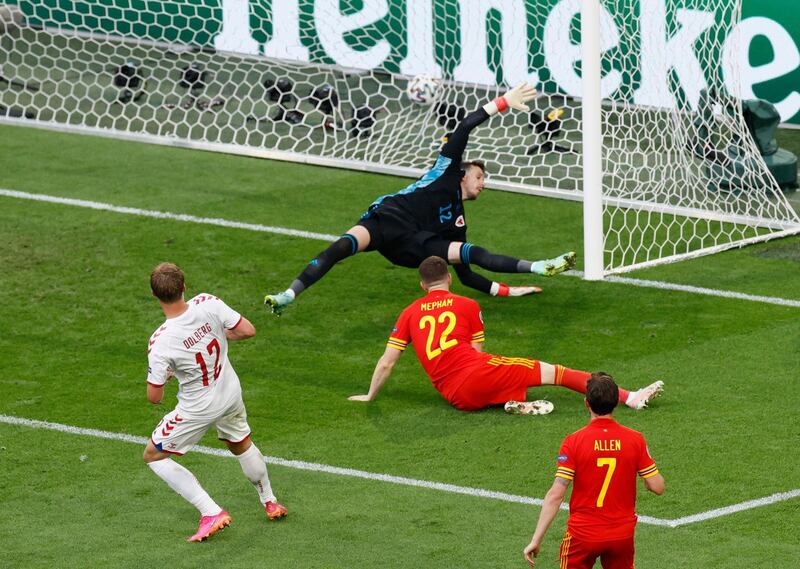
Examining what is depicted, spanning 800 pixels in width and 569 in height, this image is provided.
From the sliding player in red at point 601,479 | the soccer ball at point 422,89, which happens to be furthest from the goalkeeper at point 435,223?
the soccer ball at point 422,89

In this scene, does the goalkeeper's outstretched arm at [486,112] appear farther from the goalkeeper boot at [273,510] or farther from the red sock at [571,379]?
the goalkeeper boot at [273,510]

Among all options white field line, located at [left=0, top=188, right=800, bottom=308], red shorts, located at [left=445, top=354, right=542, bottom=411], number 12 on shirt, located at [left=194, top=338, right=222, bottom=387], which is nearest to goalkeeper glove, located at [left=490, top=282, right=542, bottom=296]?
white field line, located at [left=0, top=188, right=800, bottom=308]

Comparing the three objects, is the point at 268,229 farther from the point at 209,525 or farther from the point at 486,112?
the point at 209,525

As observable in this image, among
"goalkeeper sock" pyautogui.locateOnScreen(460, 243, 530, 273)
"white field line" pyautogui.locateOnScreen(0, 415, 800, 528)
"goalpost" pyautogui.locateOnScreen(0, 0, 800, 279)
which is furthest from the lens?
"goalpost" pyautogui.locateOnScreen(0, 0, 800, 279)

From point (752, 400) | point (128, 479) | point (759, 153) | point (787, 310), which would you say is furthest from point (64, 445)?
point (759, 153)

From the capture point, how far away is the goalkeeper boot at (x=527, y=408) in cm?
1022

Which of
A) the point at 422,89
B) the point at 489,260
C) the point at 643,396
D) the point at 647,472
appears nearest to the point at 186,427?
the point at 647,472

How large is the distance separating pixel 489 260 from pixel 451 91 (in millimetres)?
6491

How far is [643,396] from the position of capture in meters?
10.2

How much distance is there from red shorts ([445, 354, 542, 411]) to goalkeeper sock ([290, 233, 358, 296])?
1885 mm

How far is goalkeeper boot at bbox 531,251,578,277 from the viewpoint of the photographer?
1129 centimetres

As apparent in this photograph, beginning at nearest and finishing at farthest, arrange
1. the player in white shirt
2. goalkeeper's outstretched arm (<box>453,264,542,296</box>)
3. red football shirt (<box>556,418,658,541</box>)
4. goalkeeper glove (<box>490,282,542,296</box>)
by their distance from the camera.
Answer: red football shirt (<box>556,418,658,541</box>) → the player in white shirt → goalkeeper's outstretched arm (<box>453,264,542,296</box>) → goalkeeper glove (<box>490,282,542,296</box>)

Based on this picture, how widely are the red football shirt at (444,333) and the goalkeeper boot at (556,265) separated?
4.46 ft

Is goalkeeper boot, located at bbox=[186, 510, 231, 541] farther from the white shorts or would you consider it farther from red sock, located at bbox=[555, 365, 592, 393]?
red sock, located at bbox=[555, 365, 592, 393]
